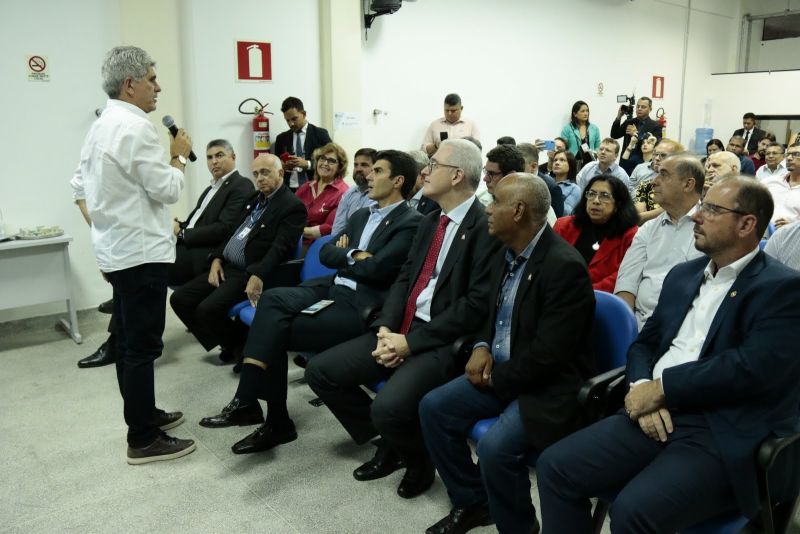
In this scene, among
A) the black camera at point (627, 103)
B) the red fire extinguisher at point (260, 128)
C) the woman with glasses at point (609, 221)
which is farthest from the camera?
the black camera at point (627, 103)

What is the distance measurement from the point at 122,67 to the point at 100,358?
2.15 meters

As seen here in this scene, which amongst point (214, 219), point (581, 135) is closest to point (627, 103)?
point (581, 135)

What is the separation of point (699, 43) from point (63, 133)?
9740 millimetres

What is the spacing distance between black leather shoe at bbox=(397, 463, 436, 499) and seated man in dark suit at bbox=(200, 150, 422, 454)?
0.66 meters

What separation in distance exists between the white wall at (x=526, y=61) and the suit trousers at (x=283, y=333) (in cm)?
394

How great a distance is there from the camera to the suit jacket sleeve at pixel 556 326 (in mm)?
2045

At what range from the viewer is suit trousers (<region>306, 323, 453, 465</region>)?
2361mm

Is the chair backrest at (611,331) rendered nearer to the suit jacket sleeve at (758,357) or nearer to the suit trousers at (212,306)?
the suit jacket sleeve at (758,357)

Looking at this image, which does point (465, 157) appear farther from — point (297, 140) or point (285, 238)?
point (297, 140)

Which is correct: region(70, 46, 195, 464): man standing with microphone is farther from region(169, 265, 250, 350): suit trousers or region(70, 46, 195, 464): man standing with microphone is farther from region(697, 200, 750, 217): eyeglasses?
region(697, 200, 750, 217): eyeglasses

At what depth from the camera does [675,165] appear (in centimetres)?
281

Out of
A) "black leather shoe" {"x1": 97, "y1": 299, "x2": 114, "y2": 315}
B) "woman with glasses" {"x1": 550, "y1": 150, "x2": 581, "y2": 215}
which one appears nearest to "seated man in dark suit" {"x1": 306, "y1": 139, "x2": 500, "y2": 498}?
"woman with glasses" {"x1": 550, "y1": 150, "x2": 581, "y2": 215}

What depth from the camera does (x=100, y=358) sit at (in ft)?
13.3

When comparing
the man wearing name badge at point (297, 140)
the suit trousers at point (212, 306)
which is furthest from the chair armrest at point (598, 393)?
the man wearing name badge at point (297, 140)
